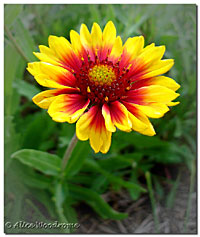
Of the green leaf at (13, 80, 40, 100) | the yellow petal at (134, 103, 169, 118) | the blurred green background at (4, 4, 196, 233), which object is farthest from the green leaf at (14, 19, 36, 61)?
the yellow petal at (134, 103, 169, 118)

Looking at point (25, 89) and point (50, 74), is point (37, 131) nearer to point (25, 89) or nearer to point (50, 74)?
point (25, 89)

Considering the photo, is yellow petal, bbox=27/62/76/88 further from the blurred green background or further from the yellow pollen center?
the blurred green background

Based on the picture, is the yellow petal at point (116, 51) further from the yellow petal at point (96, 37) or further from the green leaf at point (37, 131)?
the green leaf at point (37, 131)

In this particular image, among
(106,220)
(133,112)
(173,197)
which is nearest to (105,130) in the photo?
(133,112)

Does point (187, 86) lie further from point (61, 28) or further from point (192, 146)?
point (61, 28)

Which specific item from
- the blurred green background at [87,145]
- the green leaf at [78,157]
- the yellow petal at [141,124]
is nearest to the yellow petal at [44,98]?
the yellow petal at [141,124]

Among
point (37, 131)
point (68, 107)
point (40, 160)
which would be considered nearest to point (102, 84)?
point (68, 107)
